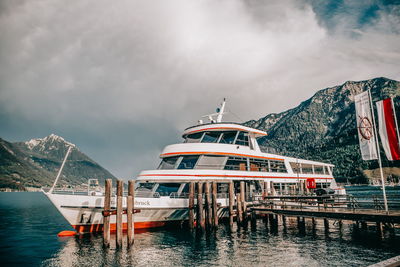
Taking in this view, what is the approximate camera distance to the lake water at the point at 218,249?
10.7 meters

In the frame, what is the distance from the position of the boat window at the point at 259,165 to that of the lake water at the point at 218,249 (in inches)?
254

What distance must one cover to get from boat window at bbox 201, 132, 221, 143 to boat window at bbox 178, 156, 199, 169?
7.51 feet

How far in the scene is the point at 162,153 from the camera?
787 inches

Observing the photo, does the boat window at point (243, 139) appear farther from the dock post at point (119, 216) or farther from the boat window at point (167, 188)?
the dock post at point (119, 216)

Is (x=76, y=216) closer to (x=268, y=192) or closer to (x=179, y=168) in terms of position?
(x=179, y=168)

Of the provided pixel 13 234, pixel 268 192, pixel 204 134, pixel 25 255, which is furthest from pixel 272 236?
pixel 13 234

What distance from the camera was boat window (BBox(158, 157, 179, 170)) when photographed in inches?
747

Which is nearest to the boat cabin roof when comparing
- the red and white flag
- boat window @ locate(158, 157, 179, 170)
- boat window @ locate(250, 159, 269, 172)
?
boat window @ locate(250, 159, 269, 172)

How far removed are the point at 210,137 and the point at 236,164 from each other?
3349 mm

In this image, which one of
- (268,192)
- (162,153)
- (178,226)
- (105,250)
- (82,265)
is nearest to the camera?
(82,265)

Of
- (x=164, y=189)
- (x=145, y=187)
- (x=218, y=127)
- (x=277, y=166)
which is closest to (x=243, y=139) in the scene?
(x=218, y=127)

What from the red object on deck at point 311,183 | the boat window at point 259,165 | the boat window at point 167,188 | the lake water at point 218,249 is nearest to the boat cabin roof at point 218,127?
the boat window at point 259,165

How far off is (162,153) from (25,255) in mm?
10750

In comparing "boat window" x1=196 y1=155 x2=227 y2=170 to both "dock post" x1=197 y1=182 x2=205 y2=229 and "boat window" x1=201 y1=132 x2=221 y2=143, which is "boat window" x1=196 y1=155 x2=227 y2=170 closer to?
"boat window" x1=201 y1=132 x2=221 y2=143
